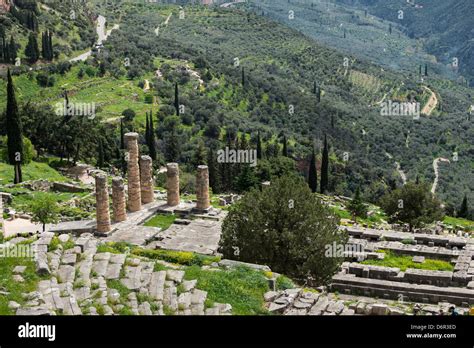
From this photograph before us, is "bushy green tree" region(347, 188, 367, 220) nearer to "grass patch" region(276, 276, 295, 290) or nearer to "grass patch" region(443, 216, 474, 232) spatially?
"grass patch" region(443, 216, 474, 232)

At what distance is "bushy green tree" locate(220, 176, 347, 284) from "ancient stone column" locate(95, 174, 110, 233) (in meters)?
9.34

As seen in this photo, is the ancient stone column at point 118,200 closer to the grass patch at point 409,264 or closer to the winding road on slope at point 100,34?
the grass patch at point 409,264

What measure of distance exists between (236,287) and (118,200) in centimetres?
1783

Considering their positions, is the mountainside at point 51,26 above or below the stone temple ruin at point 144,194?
above

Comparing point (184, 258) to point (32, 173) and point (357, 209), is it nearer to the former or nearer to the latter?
point (357, 209)

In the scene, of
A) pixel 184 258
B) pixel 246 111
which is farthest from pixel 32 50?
pixel 184 258

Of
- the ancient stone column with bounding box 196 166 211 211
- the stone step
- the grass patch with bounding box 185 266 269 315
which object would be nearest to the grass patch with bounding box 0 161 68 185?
the ancient stone column with bounding box 196 166 211 211

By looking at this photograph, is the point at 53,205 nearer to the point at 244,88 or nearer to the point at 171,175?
the point at 171,175

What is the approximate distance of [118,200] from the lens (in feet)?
133

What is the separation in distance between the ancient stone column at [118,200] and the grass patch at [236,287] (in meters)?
14.8

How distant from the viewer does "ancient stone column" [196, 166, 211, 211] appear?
44.1 m

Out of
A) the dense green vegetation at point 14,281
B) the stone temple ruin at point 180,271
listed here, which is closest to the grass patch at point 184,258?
the stone temple ruin at point 180,271

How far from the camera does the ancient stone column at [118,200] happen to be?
132ft
